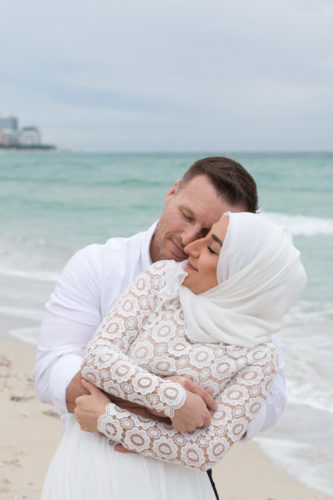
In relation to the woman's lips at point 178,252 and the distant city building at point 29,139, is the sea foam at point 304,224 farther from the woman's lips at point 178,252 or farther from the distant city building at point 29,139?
the distant city building at point 29,139

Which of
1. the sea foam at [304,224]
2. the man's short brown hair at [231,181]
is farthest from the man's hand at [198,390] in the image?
the sea foam at [304,224]

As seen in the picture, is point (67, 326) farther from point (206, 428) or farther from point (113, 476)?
point (206, 428)

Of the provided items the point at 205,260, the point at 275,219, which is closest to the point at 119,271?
the point at 205,260

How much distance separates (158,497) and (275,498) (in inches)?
94.0

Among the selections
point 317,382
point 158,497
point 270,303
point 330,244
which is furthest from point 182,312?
point 330,244

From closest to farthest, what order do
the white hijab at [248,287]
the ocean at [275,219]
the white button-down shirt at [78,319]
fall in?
the white hijab at [248,287] → the white button-down shirt at [78,319] → the ocean at [275,219]

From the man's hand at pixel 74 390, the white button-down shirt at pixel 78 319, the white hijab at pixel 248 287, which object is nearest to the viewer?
the white hijab at pixel 248 287

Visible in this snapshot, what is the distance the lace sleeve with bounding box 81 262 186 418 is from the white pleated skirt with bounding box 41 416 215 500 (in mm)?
Result: 234

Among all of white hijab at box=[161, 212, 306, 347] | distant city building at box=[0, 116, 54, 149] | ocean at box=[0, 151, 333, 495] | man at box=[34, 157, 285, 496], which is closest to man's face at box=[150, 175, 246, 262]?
man at box=[34, 157, 285, 496]

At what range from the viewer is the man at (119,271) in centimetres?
235

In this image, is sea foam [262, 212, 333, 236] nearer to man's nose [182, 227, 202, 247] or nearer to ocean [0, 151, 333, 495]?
ocean [0, 151, 333, 495]

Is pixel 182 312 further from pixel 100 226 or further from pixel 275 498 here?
pixel 100 226

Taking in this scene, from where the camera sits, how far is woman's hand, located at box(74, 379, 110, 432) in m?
1.99

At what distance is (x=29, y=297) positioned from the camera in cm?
851
